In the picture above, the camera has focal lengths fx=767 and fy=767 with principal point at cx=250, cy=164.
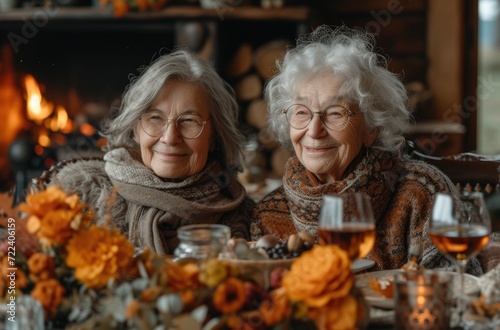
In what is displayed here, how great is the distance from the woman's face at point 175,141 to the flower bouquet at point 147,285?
0.81m

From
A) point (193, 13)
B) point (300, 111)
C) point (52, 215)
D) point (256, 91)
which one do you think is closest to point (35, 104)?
point (193, 13)

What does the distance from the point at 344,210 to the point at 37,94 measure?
3438 mm

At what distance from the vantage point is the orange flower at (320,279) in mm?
1060

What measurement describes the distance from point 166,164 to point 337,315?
1.07m

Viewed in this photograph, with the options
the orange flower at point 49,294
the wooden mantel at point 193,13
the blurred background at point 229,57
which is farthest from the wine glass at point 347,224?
the wooden mantel at point 193,13

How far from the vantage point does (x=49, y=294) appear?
3.76 feet

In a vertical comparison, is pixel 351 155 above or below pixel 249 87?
below

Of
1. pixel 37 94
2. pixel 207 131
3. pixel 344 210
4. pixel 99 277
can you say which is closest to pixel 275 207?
pixel 207 131

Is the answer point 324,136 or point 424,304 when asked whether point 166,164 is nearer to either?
point 324,136

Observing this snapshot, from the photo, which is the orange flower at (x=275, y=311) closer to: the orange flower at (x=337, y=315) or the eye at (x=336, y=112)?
the orange flower at (x=337, y=315)

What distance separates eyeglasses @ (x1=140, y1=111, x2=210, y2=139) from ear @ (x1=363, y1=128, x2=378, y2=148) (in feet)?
1.50

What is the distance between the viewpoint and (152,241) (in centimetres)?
198

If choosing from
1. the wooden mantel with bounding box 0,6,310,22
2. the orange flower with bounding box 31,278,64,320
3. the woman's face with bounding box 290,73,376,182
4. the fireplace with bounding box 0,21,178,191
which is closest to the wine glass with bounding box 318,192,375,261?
the orange flower with bounding box 31,278,64,320

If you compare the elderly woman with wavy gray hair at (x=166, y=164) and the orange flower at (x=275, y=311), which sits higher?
the elderly woman with wavy gray hair at (x=166, y=164)
